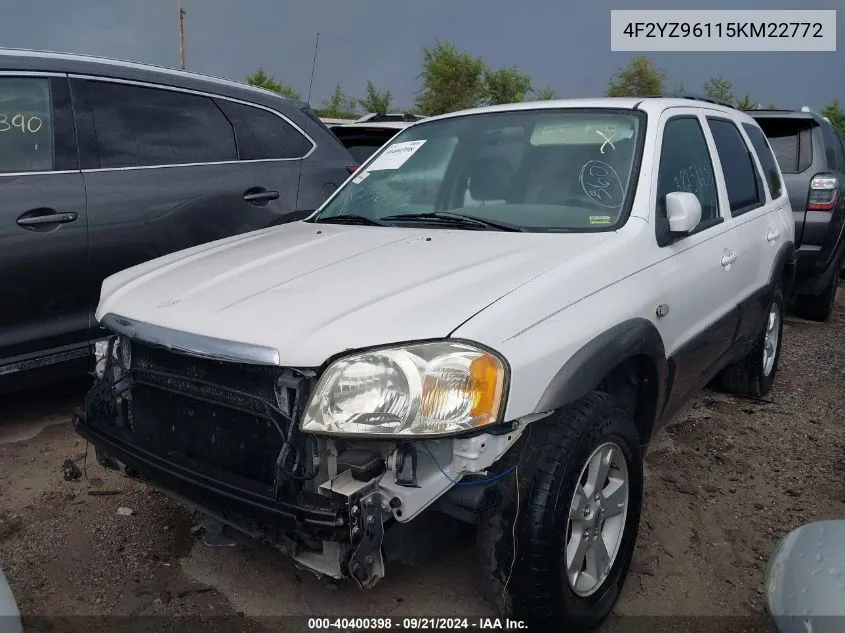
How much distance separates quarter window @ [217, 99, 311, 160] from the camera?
453cm

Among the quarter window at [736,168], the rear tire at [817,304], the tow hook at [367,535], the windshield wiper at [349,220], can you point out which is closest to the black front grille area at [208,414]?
the tow hook at [367,535]

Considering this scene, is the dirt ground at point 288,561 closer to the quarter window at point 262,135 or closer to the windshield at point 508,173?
the windshield at point 508,173

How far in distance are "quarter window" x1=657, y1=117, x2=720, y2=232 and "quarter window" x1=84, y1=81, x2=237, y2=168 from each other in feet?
8.17

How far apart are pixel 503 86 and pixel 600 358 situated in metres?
38.6

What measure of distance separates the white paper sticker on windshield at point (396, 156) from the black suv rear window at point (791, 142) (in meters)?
4.03

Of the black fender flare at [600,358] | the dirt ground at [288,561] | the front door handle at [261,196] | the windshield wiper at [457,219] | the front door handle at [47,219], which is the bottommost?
the dirt ground at [288,561]

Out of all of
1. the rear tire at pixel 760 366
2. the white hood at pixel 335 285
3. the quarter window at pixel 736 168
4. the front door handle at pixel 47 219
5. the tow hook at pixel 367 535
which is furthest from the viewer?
the rear tire at pixel 760 366

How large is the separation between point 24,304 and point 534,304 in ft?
8.25

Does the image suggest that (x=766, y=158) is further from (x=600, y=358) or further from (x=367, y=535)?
(x=367, y=535)

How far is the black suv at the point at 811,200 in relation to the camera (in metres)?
6.13

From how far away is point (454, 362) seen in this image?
1971 millimetres

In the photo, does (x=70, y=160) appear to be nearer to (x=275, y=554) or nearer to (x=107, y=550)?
(x=107, y=550)

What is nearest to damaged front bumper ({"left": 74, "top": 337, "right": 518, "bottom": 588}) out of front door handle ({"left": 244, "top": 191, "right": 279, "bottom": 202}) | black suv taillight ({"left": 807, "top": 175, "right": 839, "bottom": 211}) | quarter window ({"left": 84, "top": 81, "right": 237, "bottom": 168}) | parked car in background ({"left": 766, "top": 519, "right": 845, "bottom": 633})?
parked car in background ({"left": 766, "top": 519, "right": 845, "bottom": 633})

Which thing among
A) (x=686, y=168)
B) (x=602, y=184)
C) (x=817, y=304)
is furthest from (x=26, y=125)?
(x=817, y=304)
